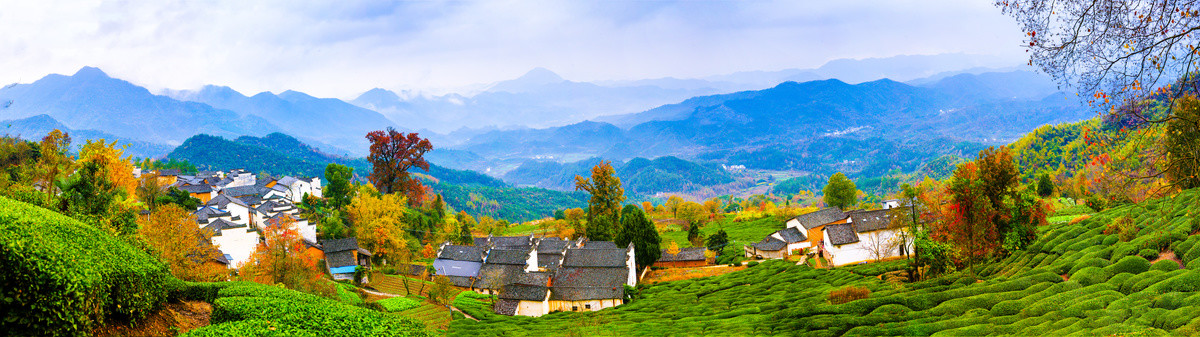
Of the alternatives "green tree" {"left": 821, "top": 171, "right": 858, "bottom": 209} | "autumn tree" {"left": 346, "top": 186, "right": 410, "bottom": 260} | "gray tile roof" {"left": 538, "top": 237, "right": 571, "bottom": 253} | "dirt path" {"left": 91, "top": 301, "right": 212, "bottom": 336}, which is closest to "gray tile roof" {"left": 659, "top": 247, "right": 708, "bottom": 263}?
"gray tile roof" {"left": 538, "top": 237, "right": 571, "bottom": 253}

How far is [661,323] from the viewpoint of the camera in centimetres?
3091

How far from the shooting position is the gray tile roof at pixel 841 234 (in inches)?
1832

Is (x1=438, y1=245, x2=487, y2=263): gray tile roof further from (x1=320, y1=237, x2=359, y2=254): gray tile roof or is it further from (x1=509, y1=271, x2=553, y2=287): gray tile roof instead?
(x1=509, y1=271, x2=553, y2=287): gray tile roof

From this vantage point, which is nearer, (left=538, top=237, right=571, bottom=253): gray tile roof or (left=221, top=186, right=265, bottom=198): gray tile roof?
(left=538, top=237, right=571, bottom=253): gray tile roof

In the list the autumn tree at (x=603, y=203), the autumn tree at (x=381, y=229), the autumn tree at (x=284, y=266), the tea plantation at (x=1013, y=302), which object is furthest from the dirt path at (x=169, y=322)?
the autumn tree at (x=603, y=203)

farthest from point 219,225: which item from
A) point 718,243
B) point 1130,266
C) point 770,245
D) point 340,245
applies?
point 1130,266

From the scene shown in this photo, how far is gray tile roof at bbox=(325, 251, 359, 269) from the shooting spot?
48344 mm

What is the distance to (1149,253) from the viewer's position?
19781 mm

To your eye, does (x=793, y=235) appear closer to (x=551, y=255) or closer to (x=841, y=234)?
(x=841, y=234)

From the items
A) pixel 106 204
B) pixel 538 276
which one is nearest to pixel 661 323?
pixel 538 276

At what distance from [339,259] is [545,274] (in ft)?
60.1

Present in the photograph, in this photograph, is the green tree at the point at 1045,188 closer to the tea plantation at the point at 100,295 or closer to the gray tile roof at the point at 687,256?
the gray tile roof at the point at 687,256

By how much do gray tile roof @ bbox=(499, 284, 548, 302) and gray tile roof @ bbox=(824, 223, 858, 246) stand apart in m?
23.2

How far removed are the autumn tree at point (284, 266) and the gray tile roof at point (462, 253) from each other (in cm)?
1477
